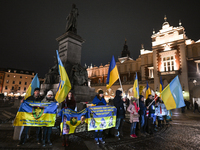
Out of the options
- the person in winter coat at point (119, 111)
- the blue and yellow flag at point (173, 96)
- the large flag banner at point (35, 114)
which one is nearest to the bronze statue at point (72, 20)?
the person in winter coat at point (119, 111)

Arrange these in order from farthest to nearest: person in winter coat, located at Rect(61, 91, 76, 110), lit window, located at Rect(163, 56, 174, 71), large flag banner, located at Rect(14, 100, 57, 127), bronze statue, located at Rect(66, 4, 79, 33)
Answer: lit window, located at Rect(163, 56, 174, 71), bronze statue, located at Rect(66, 4, 79, 33), person in winter coat, located at Rect(61, 91, 76, 110), large flag banner, located at Rect(14, 100, 57, 127)

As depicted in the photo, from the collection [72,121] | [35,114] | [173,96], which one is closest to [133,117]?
[173,96]

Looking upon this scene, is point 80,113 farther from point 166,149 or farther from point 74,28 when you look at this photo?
point 74,28

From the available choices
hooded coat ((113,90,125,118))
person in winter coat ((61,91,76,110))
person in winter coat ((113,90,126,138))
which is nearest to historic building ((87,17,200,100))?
person in winter coat ((113,90,126,138))

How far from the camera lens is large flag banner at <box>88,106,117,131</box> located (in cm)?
423

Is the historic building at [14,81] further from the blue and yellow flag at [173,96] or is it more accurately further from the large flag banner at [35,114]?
the blue and yellow flag at [173,96]

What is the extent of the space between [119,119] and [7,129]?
4660 mm

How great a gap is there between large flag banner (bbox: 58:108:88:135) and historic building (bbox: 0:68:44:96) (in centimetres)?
5453

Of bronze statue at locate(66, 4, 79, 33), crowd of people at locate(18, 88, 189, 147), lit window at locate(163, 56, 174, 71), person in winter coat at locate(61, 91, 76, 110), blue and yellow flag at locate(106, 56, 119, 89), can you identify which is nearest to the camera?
crowd of people at locate(18, 88, 189, 147)

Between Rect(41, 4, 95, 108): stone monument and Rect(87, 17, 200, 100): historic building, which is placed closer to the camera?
Rect(41, 4, 95, 108): stone monument

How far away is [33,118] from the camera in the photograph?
12.7ft

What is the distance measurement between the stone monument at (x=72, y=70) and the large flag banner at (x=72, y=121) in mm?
3998

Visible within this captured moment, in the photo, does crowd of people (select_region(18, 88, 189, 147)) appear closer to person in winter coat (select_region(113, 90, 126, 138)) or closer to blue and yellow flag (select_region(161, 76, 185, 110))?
person in winter coat (select_region(113, 90, 126, 138))

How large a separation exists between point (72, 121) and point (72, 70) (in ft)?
18.5
